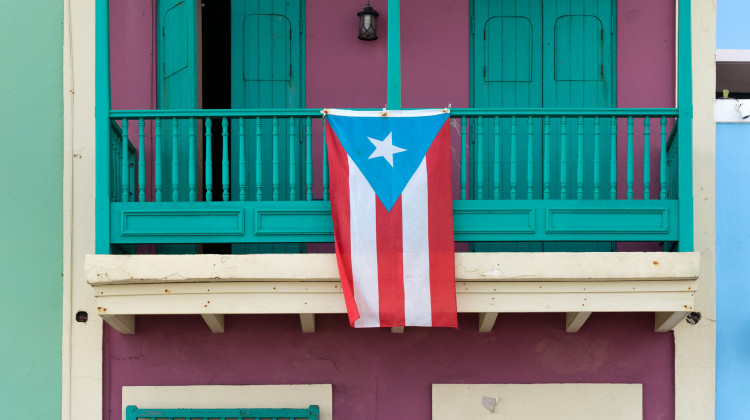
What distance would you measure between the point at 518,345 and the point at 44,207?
13.2ft

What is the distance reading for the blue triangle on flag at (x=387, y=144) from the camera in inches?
252

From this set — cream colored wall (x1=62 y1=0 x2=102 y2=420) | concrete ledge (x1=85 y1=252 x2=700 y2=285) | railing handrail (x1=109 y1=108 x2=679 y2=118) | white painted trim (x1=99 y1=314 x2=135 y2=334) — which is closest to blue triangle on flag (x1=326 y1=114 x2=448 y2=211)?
railing handrail (x1=109 y1=108 x2=679 y2=118)

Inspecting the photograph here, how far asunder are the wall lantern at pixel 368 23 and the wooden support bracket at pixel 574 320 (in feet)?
9.20

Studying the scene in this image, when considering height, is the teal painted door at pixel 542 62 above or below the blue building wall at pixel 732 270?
above

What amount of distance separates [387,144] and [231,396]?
8.05ft

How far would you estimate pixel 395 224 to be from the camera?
251 inches

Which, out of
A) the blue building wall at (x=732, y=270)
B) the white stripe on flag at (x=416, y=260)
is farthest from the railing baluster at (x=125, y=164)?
the blue building wall at (x=732, y=270)

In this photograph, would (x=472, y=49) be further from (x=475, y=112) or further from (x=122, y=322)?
(x=122, y=322)

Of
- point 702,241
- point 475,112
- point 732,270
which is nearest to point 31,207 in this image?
point 475,112

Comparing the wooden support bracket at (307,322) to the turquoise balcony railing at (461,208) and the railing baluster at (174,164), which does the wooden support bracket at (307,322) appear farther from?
the railing baluster at (174,164)

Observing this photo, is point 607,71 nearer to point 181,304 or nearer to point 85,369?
point 181,304

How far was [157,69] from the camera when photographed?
24.9 feet

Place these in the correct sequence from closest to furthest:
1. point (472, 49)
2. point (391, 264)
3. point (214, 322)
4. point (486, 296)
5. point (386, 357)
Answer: point (391, 264)
point (486, 296)
point (214, 322)
point (386, 357)
point (472, 49)

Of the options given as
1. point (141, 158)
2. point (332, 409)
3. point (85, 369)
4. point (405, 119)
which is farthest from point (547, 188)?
point (85, 369)
